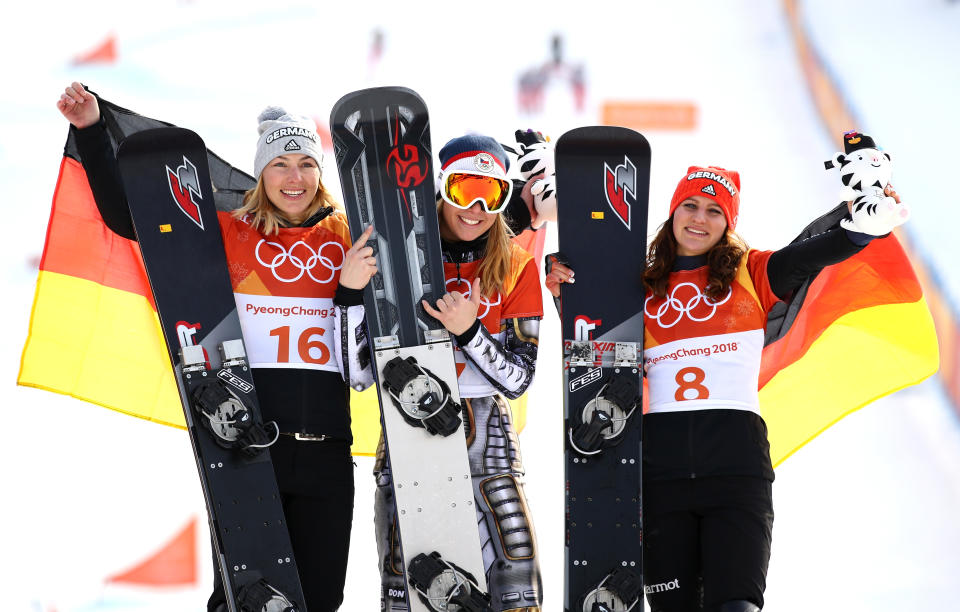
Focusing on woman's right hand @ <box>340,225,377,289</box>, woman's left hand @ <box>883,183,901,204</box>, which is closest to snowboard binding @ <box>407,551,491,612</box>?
woman's right hand @ <box>340,225,377,289</box>

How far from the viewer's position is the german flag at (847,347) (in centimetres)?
356

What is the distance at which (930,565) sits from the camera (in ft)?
15.6

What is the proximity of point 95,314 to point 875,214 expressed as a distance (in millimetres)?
2709

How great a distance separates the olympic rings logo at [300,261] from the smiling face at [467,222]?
368 millimetres

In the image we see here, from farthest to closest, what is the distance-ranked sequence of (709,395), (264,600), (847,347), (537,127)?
(537,127) → (847,347) → (709,395) → (264,600)

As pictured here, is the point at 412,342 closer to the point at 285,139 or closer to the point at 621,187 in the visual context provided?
the point at 285,139

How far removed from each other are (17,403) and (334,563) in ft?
11.6

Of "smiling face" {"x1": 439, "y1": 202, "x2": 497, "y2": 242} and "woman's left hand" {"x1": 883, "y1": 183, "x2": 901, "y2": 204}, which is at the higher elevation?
"smiling face" {"x1": 439, "y1": 202, "x2": 497, "y2": 242}

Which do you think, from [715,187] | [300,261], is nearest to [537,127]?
[715,187]

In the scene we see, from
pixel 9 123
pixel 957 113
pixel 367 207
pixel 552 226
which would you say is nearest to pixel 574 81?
pixel 552 226

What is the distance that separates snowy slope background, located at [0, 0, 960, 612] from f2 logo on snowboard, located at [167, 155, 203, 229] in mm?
2055

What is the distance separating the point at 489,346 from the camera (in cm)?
301

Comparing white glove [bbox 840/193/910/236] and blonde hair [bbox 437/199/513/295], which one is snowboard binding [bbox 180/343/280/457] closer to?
blonde hair [bbox 437/199/513/295]

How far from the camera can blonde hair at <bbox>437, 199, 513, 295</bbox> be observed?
314cm
